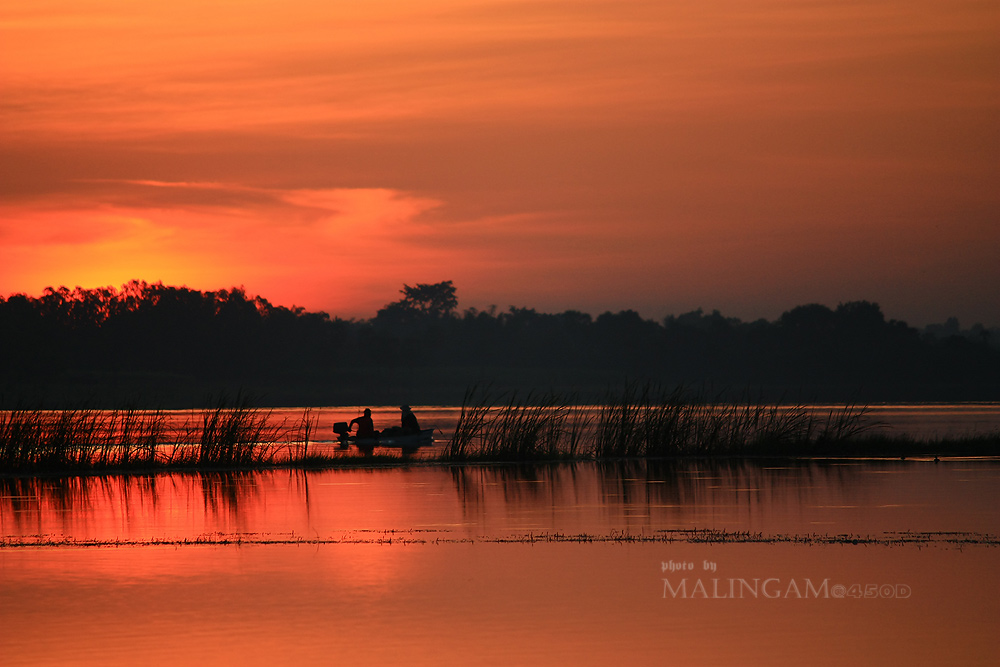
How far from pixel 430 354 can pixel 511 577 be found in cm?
12815

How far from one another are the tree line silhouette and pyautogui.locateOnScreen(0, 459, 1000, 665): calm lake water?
8145 centimetres

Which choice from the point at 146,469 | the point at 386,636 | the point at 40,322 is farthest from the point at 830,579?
the point at 40,322

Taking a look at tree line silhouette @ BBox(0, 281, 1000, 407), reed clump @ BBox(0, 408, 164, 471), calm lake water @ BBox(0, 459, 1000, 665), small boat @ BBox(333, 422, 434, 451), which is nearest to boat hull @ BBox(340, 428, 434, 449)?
small boat @ BBox(333, 422, 434, 451)

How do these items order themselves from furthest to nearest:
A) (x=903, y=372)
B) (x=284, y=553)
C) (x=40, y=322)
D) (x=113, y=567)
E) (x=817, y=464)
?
(x=903, y=372) → (x=40, y=322) → (x=817, y=464) → (x=284, y=553) → (x=113, y=567)

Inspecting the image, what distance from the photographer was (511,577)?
11523 millimetres

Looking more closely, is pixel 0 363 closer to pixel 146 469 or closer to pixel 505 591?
pixel 146 469

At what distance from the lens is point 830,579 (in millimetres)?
11117

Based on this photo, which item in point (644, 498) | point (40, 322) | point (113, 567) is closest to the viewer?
point (113, 567)

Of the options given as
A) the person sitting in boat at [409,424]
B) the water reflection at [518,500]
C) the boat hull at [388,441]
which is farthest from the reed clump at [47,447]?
the person sitting in boat at [409,424]

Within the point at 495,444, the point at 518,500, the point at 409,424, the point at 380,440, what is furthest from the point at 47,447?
the point at 518,500

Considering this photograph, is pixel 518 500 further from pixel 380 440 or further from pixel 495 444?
pixel 380 440

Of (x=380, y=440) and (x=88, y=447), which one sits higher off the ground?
(x=380, y=440)

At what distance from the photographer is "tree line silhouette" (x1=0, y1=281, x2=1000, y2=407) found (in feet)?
368

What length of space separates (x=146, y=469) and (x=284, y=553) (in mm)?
13845
